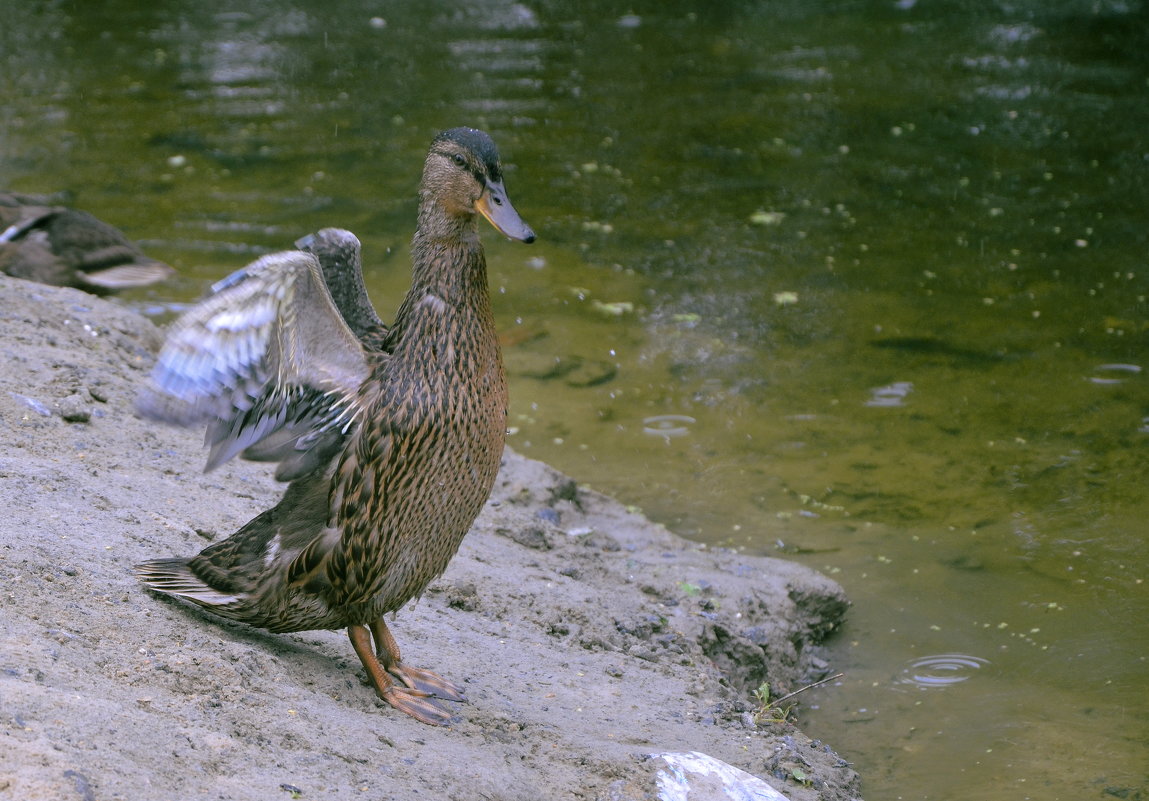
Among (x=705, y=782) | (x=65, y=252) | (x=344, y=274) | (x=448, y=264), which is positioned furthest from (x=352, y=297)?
(x=65, y=252)

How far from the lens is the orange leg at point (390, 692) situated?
150 inches

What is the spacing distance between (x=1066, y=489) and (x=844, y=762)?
2605mm

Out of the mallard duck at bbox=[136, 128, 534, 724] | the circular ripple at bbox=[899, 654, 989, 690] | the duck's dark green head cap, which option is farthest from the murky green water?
the duck's dark green head cap

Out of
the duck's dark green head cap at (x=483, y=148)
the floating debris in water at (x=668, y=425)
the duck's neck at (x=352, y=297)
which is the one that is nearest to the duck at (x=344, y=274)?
the duck's neck at (x=352, y=297)

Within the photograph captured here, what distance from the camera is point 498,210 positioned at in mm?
3736

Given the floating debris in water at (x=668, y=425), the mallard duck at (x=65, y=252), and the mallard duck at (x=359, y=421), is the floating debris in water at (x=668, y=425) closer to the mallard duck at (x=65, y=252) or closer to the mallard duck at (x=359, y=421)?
the mallard duck at (x=65, y=252)

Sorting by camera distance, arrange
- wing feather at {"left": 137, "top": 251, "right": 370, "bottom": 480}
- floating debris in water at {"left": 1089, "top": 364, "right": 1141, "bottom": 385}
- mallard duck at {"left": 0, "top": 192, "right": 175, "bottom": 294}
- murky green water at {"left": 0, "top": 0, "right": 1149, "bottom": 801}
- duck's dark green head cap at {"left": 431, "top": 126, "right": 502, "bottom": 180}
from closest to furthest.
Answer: wing feather at {"left": 137, "top": 251, "right": 370, "bottom": 480} → duck's dark green head cap at {"left": 431, "top": 126, "right": 502, "bottom": 180} → murky green water at {"left": 0, "top": 0, "right": 1149, "bottom": 801} → mallard duck at {"left": 0, "top": 192, "right": 175, "bottom": 294} → floating debris in water at {"left": 1089, "top": 364, "right": 1141, "bottom": 385}

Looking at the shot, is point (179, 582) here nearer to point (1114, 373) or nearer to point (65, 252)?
point (65, 252)

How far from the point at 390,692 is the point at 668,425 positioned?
3604 millimetres

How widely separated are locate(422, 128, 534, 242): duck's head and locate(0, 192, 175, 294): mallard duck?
4.28m

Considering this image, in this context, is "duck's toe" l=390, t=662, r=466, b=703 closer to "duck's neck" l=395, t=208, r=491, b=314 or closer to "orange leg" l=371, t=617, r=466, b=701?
"orange leg" l=371, t=617, r=466, b=701

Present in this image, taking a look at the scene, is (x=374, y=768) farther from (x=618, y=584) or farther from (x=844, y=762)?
(x=618, y=584)

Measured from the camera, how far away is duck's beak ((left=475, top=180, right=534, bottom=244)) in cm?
371

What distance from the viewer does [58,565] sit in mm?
3738
